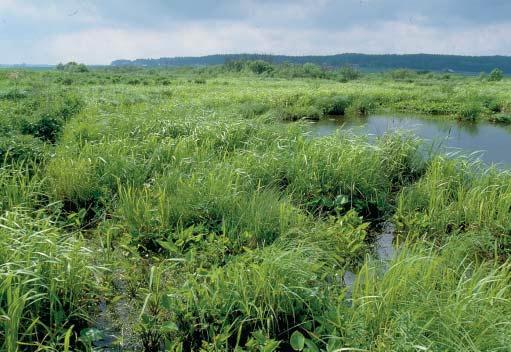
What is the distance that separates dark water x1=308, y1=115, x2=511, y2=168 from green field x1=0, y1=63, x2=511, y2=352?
2.63m

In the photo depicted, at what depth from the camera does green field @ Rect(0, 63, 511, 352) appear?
2203 millimetres

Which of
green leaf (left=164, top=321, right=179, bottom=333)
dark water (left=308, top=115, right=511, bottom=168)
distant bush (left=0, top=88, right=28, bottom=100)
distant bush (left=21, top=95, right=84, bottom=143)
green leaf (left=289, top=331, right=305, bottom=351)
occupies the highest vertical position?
distant bush (left=0, top=88, right=28, bottom=100)

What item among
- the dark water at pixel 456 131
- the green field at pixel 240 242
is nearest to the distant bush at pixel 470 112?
the dark water at pixel 456 131

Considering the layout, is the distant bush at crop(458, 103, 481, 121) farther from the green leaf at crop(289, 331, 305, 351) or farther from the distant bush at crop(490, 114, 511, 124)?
the green leaf at crop(289, 331, 305, 351)

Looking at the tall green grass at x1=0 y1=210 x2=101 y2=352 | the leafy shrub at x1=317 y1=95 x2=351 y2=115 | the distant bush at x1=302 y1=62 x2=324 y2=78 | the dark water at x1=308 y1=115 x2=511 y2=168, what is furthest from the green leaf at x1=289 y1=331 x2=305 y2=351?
the distant bush at x1=302 y1=62 x2=324 y2=78

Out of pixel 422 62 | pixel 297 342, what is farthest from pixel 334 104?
pixel 422 62

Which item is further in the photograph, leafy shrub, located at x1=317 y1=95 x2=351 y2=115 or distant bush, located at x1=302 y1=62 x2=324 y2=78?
distant bush, located at x1=302 y1=62 x2=324 y2=78

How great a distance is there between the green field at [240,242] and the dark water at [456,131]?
8.64 ft

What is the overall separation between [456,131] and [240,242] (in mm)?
10111

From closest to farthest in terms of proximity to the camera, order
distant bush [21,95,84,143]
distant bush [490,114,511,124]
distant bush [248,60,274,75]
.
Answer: distant bush [21,95,84,143] → distant bush [490,114,511,124] → distant bush [248,60,274,75]

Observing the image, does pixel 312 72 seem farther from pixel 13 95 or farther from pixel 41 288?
pixel 41 288

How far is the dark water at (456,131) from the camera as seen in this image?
832 cm

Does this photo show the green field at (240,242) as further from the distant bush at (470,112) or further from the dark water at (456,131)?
the distant bush at (470,112)

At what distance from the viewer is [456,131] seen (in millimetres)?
Result: 11453
